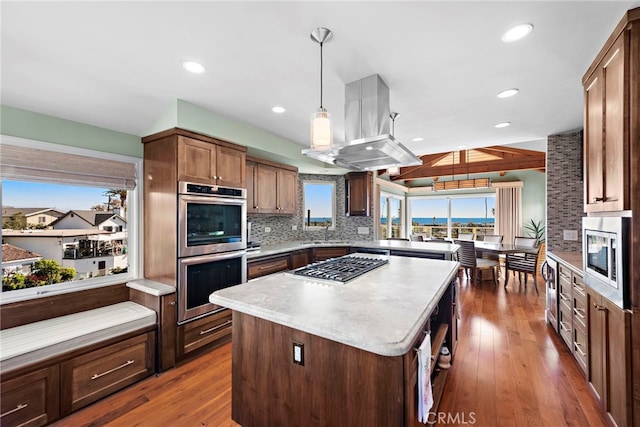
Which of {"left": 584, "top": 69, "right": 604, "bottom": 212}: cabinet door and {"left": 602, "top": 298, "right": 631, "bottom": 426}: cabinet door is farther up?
{"left": 584, "top": 69, "right": 604, "bottom": 212}: cabinet door

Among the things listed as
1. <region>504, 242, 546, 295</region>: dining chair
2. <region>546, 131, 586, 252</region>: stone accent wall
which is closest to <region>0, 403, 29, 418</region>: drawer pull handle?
<region>546, 131, 586, 252</region>: stone accent wall

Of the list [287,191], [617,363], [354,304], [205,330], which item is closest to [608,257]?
[617,363]

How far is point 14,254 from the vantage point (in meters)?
2.11

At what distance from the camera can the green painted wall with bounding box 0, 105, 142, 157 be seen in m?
2.09

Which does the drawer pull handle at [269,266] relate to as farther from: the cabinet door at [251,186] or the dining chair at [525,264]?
the dining chair at [525,264]

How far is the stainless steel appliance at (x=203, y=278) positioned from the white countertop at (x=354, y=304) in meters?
1.07

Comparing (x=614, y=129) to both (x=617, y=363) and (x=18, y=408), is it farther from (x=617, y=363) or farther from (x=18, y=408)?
(x=18, y=408)

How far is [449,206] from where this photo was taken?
27.8 feet

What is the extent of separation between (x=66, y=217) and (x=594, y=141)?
14.0 ft

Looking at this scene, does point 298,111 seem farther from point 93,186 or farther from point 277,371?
point 277,371

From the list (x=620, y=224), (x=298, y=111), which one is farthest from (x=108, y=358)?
(x=620, y=224)

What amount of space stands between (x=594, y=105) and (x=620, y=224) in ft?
3.17

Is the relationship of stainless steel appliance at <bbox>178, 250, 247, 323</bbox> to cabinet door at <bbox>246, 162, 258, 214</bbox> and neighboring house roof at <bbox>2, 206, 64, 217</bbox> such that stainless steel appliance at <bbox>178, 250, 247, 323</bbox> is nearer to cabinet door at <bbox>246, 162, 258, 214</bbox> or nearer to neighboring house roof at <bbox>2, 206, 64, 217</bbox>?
cabinet door at <bbox>246, 162, 258, 214</bbox>

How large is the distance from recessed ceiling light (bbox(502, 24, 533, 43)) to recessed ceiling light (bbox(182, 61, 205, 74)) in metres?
2.00
